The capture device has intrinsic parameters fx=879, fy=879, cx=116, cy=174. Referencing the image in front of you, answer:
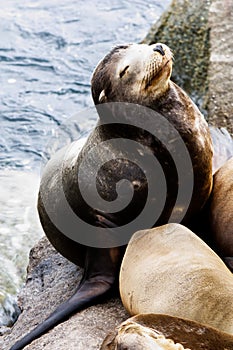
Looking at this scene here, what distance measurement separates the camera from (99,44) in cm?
1152

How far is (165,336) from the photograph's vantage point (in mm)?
3102

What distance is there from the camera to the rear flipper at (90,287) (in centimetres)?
436

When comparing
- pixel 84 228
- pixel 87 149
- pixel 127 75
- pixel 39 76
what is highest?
pixel 127 75

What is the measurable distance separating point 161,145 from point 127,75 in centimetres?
42

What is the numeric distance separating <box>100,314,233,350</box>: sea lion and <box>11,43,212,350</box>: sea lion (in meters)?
1.23

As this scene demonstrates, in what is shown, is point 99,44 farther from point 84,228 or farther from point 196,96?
point 84,228

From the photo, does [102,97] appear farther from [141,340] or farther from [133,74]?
[141,340]

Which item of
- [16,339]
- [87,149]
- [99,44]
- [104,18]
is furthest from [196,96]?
[104,18]

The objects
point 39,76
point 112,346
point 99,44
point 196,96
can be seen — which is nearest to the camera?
point 112,346

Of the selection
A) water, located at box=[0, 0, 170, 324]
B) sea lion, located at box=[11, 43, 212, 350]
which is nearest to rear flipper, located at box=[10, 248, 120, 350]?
sea lion, located at box=[11, 43, 212, 350]

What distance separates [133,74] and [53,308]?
135 cm

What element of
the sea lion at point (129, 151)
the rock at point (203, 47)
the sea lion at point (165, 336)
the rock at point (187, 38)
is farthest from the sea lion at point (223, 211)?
the rock at point (187, 38)

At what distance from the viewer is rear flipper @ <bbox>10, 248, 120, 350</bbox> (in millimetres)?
4363

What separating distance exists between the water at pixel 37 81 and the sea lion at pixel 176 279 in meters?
1.89
